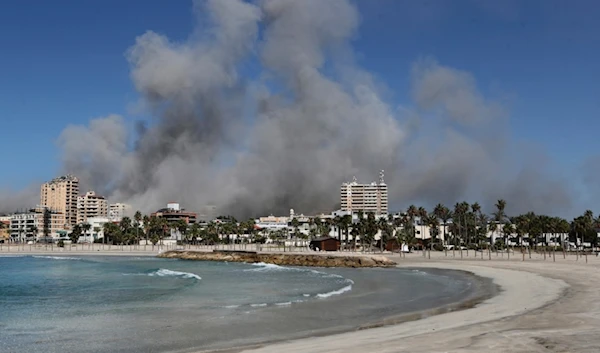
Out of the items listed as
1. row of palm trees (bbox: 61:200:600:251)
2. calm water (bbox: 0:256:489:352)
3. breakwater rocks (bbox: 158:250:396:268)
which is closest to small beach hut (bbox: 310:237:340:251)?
row of palm trees (bbox: 61:200:600:251)

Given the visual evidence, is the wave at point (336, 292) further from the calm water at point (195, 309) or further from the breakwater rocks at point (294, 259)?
the breakwater rocks at point (294, 259)

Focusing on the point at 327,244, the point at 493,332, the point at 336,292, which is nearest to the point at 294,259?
the point at 327,244

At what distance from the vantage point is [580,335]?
67.9ft

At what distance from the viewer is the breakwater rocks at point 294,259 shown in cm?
8338

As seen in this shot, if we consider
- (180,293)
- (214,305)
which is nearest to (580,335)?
(214,305)

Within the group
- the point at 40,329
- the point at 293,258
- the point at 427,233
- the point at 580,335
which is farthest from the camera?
the point at 427,233

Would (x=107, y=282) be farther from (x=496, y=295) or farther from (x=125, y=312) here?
(x=496, y=295)

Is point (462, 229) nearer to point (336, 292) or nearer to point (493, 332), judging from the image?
point (336, 292)

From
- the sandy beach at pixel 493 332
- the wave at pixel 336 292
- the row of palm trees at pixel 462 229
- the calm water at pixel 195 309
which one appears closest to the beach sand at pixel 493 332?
the sandy beach at pixel 493 332

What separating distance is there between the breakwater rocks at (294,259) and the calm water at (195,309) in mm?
24369

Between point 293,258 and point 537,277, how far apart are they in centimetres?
4826

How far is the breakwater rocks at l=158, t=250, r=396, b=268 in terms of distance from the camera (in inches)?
3282

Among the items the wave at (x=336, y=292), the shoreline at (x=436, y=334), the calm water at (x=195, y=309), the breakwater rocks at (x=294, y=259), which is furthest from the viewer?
the breakwater rocks at (x=294, y=259)

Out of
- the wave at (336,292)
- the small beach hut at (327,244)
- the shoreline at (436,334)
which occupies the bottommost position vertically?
the wave at (336,292)
